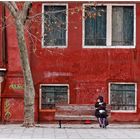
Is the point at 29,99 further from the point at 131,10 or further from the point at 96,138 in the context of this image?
the point at 131,10

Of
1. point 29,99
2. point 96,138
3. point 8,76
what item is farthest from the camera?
point 8,76

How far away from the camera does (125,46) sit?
73.7 feet

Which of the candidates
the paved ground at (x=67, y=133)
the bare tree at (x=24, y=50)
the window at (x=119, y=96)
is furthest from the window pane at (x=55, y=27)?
the paved ground at (x=67, y=133)

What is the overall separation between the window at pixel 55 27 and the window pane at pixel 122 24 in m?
2.24

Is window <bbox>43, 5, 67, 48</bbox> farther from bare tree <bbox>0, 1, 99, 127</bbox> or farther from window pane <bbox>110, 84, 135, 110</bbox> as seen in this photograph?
bare tree <bbox>0, 1, 99, 127</bbox>

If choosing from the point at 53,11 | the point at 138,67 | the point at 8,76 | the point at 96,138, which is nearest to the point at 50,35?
the point at 53,11

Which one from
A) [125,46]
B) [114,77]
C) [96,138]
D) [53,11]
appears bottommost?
[96,138]

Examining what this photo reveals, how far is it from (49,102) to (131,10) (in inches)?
216

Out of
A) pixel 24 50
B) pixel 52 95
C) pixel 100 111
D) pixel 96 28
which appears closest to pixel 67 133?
pixel 100 111

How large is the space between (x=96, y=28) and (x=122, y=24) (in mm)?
A: 1183

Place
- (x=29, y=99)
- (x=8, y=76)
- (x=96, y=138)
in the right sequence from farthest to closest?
1. (x=8, y=76)
2. (x=29, y=99)
3. (x=96, y=138)

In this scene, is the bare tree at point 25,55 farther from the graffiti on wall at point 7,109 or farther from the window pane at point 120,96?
the window pane at point 120,96

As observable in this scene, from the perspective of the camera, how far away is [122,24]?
74.7 ft

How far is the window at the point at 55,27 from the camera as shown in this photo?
73.4 feet
